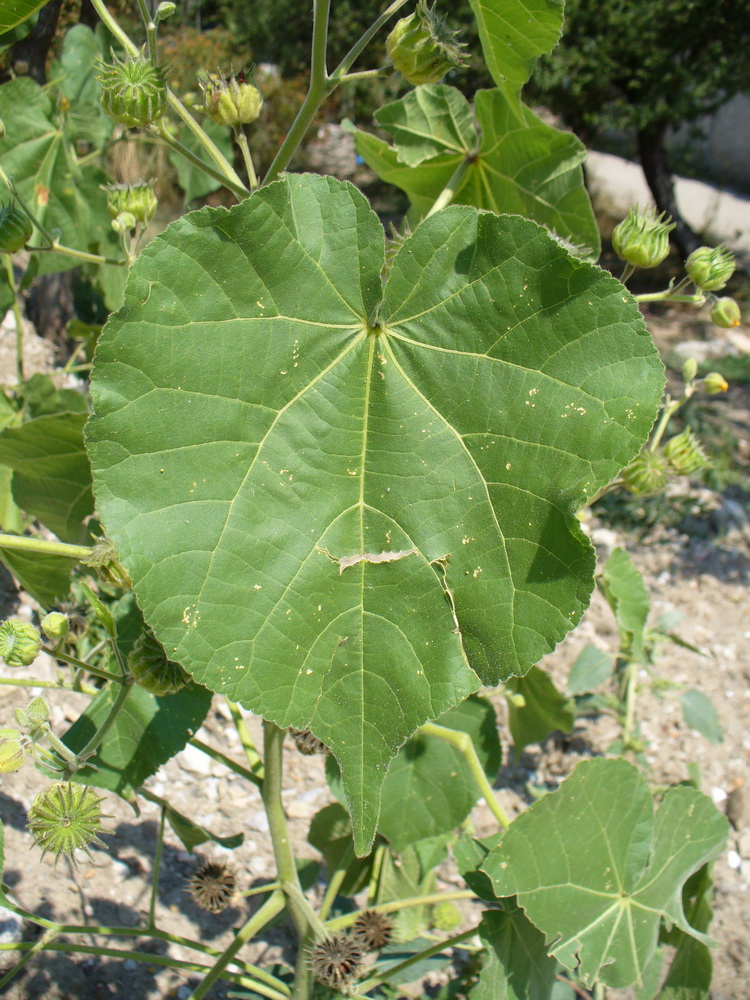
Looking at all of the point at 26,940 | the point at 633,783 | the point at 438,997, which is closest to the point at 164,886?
the point at 26,940

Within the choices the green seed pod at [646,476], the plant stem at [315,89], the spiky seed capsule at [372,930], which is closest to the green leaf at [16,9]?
the plant stem at [315,89]

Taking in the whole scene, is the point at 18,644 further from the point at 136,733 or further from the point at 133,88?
the point at 133,88

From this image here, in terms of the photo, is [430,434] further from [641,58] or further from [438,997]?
[641,58]

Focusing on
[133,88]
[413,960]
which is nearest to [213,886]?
[413,960]

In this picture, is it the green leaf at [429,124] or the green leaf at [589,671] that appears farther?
the green leaf at [589,671]

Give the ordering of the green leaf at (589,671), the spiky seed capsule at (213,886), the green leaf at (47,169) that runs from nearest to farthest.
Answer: the spiky seed capsule at (213,886) < the green leaf at (47,169) < the green leaf at (589,671)

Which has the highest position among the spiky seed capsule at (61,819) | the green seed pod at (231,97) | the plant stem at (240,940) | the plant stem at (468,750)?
the green seed pod at (231,97)

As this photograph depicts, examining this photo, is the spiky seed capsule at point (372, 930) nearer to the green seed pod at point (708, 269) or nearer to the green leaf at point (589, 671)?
the green leaf at point (589, 671)
